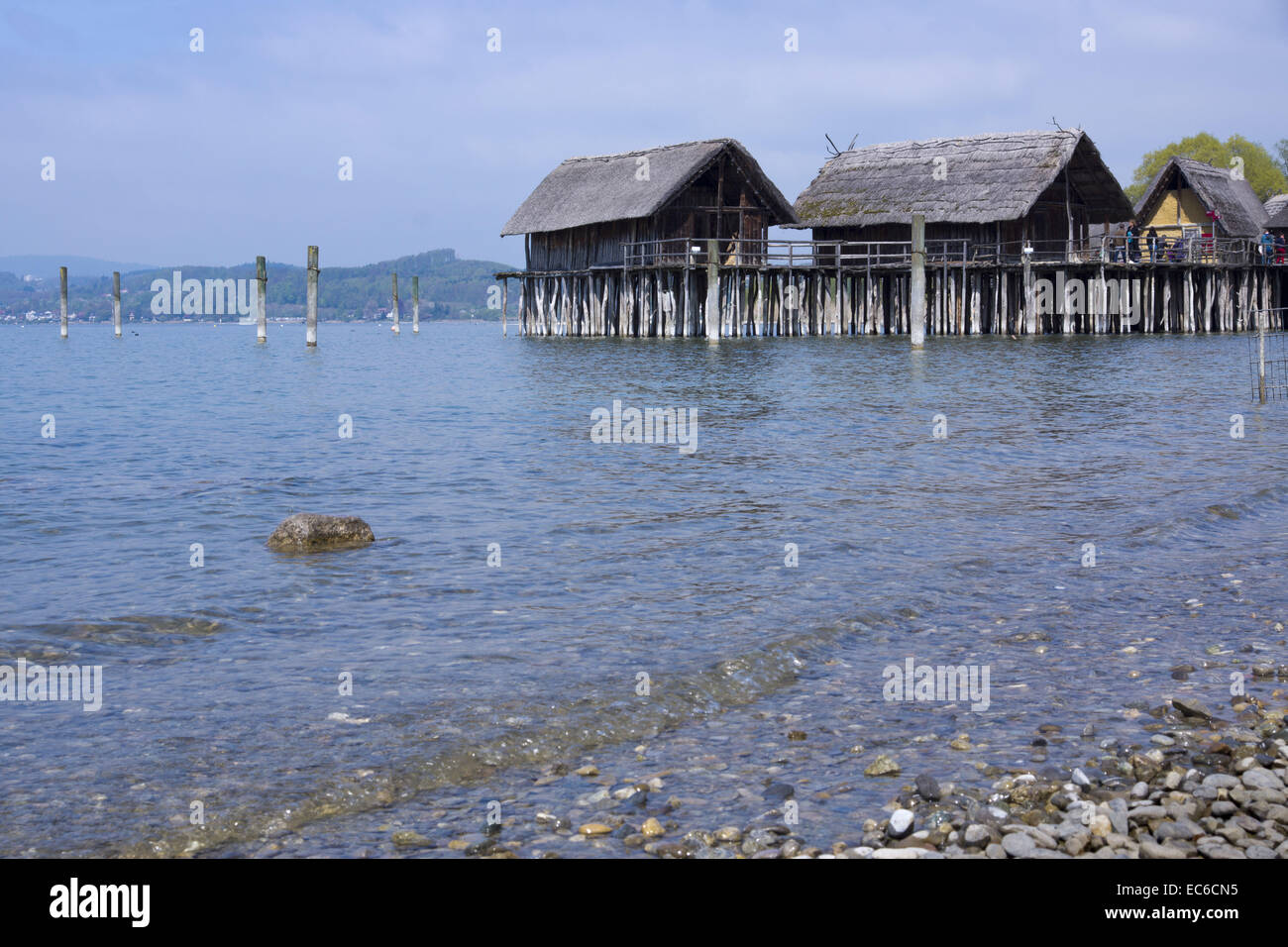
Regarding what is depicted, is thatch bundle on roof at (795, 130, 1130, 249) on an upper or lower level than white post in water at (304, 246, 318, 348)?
upper

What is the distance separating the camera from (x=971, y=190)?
45.8 m

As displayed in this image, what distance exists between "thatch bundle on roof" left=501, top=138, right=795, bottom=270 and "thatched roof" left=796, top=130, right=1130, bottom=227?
358 cm

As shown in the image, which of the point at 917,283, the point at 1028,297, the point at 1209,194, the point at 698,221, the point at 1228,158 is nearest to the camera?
the point at 917,283

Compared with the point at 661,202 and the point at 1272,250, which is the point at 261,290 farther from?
the point at 1272,250

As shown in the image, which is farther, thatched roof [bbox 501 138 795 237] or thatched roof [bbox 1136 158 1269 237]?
thatched roof [bbox 1136 158 1269 237]

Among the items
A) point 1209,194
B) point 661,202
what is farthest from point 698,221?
point 1209,194

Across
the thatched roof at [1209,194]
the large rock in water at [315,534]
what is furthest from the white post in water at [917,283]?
the large rock in water at [315,534]

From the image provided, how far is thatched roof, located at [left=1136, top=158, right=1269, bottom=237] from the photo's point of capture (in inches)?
2050

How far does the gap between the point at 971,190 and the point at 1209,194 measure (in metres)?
13.6

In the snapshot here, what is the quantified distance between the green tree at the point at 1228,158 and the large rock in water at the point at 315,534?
75.0m

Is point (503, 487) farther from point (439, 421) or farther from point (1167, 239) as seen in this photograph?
point (1167, 239)

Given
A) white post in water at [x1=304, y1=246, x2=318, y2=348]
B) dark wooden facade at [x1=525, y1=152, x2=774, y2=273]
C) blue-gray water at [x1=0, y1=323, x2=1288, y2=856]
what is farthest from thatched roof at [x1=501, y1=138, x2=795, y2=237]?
blue-gray water at [x1=0, y1=323, x2=1288, y2=856]

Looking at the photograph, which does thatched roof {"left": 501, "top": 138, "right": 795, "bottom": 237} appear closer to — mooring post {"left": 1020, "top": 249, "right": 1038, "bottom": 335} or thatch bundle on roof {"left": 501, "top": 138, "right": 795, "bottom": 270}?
thatch bundle on roof {"left": 501, "top": 138, "right": 795, "bottom": 270}
